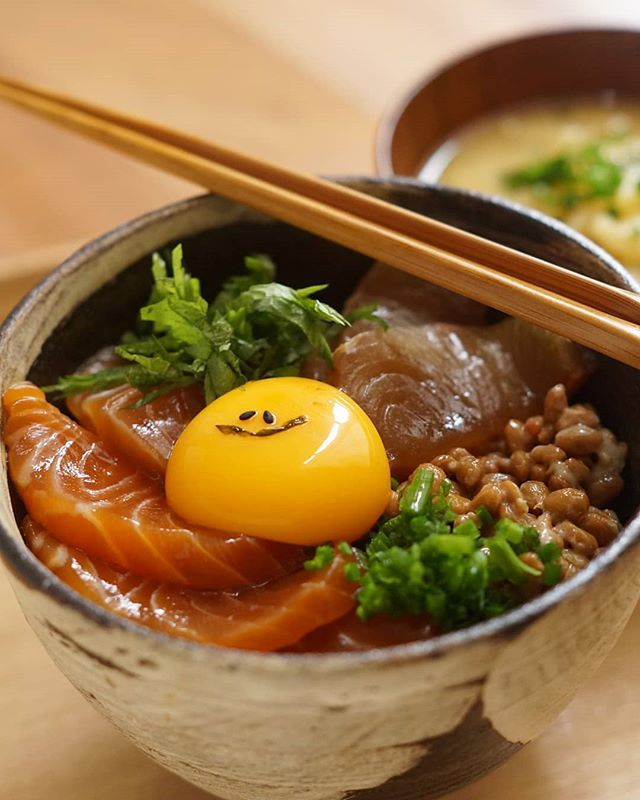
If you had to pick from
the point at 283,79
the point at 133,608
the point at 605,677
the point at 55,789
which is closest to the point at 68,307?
the point at 133,608

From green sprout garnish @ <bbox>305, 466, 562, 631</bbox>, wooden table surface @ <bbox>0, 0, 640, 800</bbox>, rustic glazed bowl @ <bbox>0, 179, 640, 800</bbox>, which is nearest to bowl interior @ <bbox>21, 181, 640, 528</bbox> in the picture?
rustic glazed bowl @ <bbox>0, 179, 640, 800</bbox>

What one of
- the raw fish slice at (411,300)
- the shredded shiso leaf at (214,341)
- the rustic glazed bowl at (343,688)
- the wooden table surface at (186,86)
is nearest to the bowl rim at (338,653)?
the rustic glazed bowl at (343,688)

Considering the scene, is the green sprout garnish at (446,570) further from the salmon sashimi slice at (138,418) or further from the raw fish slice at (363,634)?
the salmon sashimi slice at (138,418)

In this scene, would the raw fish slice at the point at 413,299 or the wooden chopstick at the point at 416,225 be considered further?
the raw fish slice at the point at 413,299

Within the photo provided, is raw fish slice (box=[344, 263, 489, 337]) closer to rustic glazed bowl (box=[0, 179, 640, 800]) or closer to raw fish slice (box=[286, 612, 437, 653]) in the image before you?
rustic glazed bowl (box=[0, 179, 640, 800])

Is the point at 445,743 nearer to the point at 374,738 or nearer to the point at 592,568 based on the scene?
the point at 374,738

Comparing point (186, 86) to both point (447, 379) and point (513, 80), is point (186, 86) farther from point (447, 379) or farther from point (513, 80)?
point (447, 379)
